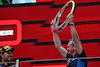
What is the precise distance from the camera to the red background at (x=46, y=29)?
14.6 ft

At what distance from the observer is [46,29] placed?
4602 mm

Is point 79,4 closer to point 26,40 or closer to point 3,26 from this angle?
point 26,40

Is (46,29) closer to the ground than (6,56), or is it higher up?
higher up

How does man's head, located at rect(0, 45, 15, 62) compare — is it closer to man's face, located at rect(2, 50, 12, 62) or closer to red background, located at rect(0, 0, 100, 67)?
man's face, located at rect(2, 50, 12, 62)

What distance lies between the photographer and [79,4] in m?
4.57

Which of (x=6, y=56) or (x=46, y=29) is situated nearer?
(x=6, y=56)

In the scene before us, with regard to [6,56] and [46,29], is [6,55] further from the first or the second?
[46,29]

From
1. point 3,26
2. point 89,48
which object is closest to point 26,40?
point 3,26

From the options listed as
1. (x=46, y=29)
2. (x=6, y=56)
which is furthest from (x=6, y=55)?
(x=46, y=29)

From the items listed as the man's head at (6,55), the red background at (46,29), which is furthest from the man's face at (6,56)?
the red background at (46,29)

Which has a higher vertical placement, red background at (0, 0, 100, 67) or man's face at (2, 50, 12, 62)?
red background at (0, 0, 100, 67)

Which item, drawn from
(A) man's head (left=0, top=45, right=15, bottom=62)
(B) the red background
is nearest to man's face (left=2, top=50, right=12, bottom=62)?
(A) man's head (left=0, top=45, right=15, bottom=62)

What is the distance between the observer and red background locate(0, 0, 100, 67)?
14.6 ft

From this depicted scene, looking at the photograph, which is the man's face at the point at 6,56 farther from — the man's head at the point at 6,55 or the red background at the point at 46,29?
the red background at the point at 46,29
